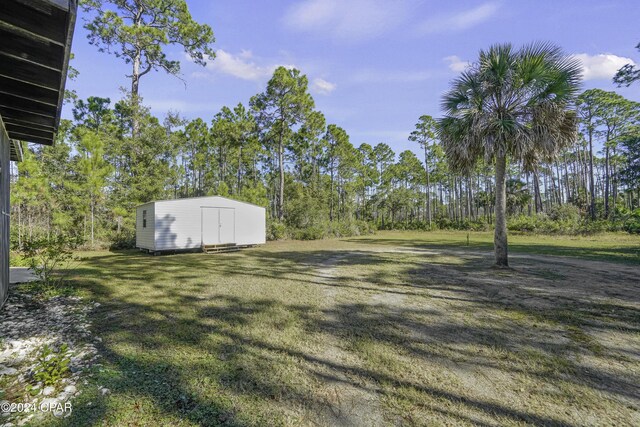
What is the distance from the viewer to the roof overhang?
2101 mm

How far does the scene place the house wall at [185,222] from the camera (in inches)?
489

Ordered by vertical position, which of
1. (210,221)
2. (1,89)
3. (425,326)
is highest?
(1,89)

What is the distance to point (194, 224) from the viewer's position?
13.4 m

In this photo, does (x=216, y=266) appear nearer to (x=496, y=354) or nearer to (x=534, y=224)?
(x=496, y=354)

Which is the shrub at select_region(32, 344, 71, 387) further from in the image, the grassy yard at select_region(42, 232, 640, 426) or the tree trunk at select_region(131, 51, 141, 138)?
the tree trunk at select_region(131, 51, 141, 138)

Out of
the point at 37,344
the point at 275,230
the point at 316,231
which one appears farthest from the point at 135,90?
the point at 37,344

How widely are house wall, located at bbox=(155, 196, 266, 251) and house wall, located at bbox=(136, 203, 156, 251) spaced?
0.29 m

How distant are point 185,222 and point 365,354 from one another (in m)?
12.2

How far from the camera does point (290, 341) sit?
3.39 meters

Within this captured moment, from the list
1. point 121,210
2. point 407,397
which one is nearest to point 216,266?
point 407,397

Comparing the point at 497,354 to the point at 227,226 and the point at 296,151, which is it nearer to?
the point at 227,226

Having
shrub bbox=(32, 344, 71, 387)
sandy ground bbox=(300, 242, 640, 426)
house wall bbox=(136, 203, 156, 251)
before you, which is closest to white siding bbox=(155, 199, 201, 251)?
house wall bbox=(136, 203, 156, 251)

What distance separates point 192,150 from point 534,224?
3351 centimetres

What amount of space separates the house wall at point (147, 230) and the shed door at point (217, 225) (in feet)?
7.07
